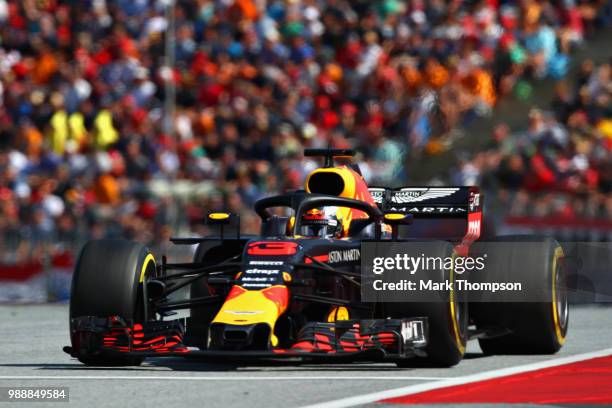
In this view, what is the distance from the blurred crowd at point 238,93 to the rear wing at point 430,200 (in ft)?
22.8

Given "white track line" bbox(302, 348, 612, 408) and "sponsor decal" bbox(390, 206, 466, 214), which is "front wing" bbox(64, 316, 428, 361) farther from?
"sponsor decal" bbox(390, 206, 466, 214)

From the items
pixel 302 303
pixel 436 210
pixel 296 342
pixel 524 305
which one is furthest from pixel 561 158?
pixel 296 342

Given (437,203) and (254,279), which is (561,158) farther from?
(254,279)

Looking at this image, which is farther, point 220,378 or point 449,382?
point 220,378

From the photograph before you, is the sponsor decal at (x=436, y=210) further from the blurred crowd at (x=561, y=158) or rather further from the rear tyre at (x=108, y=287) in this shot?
the blurred crowd at (x=561, y=158)

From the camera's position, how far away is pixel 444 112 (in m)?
21.5

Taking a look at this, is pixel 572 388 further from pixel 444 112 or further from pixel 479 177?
pixel 444 112

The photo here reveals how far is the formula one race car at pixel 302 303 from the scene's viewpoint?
9.77 meters

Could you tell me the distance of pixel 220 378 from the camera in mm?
9602

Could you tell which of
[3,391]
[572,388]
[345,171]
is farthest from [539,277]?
[3,391]

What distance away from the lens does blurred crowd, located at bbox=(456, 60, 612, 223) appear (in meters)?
19.2

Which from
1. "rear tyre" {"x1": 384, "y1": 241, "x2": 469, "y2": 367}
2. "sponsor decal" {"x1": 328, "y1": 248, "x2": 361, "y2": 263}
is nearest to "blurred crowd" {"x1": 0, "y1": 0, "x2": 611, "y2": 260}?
"sponsor decal" {"x1": 328, "y1": 248, "x2": 361, "y2": 263}

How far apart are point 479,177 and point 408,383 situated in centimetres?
1127

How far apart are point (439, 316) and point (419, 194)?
3145 mm
